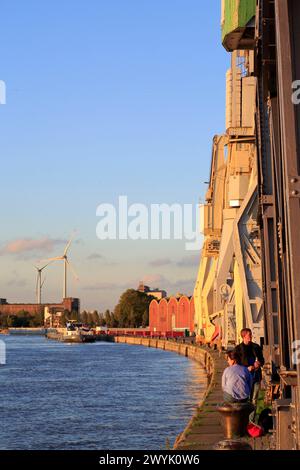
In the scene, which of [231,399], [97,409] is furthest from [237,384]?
[97,409]

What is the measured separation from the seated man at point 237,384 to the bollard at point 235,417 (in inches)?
9.5

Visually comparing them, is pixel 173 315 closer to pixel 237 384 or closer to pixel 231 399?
pixel 231 399

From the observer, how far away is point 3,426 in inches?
1099

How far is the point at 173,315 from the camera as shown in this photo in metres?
146

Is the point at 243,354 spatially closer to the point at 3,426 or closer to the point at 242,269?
the point at 3,426

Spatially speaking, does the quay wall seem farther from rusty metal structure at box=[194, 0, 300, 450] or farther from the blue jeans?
the blue jeans

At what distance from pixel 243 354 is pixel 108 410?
19.4m

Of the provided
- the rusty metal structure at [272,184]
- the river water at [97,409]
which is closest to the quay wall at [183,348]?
the river water at [97,409]

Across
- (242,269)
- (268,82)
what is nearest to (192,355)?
(242,269)

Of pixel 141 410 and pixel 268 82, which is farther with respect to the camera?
pixel 141 410

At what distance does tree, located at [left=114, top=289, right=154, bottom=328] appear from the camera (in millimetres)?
187500

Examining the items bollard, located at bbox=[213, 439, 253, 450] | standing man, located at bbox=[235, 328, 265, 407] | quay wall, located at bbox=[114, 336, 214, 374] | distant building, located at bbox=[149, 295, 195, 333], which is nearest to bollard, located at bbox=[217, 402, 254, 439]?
standing man, located at bbox=[235, 328, 265, 407]

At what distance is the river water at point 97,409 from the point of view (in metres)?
23.7

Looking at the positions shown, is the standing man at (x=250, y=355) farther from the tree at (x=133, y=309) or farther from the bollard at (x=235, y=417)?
the tree at (x=133, y=309)
